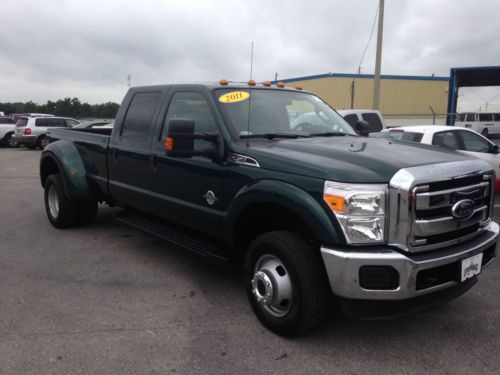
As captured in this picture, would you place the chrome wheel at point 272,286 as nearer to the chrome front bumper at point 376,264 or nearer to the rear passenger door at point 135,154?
the chrome front bumper at point 376,264

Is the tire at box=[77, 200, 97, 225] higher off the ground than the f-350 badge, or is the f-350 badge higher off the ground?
the f-350 badge

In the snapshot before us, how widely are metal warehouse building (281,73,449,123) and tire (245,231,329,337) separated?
95.7 feet

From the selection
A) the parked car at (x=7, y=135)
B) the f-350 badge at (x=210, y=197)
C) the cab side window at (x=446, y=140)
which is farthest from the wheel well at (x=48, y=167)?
the parked car at (x=7, y=135)

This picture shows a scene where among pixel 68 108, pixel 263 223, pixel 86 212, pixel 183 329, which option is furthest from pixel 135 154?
pixel 68 108

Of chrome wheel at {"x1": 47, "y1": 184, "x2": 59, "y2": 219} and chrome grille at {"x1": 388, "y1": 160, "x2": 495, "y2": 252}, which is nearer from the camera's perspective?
chrome grille at {"x1": 388, "y1": 160, "x2": 495, "y2": 252}

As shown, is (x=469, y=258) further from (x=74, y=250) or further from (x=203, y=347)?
(x=74, y=250)

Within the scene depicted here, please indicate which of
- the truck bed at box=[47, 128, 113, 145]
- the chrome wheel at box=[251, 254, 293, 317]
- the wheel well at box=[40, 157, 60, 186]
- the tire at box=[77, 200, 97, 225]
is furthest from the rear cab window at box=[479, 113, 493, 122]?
the chrome wheel at box=[251, 254, 293, 317]

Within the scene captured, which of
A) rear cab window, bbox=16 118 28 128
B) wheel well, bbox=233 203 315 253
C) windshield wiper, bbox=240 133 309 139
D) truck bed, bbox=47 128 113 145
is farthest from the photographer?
rear cab window, bbox=16 118 28 128

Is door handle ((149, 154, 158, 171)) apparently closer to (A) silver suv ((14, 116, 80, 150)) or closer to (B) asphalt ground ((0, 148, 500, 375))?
(B) asphalt ground ((0, 148, 500, 375))

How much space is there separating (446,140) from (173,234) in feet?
18.0

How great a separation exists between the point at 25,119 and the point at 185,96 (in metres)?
21.3

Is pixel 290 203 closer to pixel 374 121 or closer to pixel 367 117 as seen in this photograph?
pixel 367 117

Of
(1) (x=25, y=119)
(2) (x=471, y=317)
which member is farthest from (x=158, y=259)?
(1) (x=25, y=119)

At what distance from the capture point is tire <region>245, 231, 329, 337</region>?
9.70ft
